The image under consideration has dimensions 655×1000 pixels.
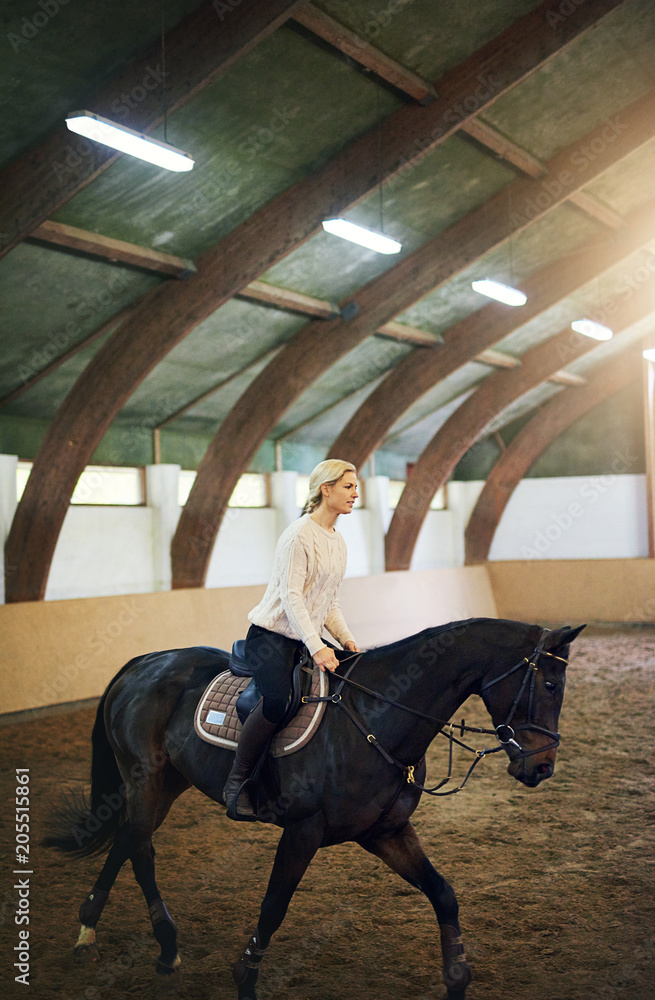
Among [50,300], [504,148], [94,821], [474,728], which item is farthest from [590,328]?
[94,821]

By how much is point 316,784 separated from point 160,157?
4.05 metres

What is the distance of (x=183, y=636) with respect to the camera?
990 centimetres

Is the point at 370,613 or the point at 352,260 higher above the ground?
the point at 352,260

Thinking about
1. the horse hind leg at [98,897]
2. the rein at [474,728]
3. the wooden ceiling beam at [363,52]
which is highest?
the wooden ceiling beam at [363,52]

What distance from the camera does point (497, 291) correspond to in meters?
9.65

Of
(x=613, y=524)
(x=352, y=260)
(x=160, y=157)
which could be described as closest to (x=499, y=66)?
(x=352, y=260)

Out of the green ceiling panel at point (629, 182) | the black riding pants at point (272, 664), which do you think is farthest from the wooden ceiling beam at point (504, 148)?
the black riding pants at point (272, 664)

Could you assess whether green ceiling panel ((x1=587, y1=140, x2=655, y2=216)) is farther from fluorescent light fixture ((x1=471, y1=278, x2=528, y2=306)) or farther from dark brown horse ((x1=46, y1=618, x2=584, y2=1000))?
dark brown horse ((x1=46, y1=618, x2=584, y2=1000))

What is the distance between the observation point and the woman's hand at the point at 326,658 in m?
3.03

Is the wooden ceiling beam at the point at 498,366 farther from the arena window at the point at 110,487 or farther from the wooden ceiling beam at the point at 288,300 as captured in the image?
the arena window at the point at 110,487

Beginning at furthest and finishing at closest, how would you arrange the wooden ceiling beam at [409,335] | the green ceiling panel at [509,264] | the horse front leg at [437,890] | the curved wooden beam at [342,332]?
the wooden ceiling beam at [409,335] < the green ceiling panel at [509,264] < the curved wooden beam at [342,332] < the horse front leg at [437,890]

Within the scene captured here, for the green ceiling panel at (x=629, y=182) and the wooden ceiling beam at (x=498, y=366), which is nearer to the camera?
the green ceiling panel at (x=629, y=182)

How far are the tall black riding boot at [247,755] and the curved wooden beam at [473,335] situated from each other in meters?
9.58

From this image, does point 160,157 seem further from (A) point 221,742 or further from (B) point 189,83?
(A) point 221,742
